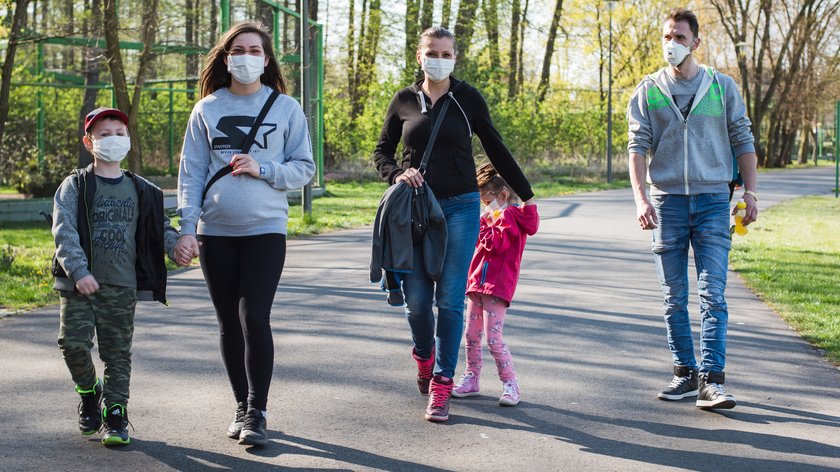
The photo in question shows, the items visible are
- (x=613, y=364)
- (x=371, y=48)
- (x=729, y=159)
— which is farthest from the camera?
(x=371, y=48)

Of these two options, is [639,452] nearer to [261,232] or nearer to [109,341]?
[261,232]

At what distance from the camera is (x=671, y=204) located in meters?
5.51

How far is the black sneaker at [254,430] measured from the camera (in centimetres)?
446

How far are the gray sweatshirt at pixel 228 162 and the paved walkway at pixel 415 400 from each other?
956mm

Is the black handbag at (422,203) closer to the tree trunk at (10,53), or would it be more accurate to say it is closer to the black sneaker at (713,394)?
the black sneaker at (713,394)

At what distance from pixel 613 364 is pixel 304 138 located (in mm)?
2662

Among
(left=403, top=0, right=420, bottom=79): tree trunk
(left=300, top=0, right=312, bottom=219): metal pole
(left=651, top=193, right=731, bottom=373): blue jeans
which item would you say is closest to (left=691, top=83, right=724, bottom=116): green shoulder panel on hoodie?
(left=651, top=193, right=731, bottom=373): blue jeans

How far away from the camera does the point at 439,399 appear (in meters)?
5.04

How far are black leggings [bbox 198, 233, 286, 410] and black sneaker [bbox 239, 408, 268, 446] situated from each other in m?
0.04

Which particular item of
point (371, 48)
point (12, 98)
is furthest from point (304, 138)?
point (371, 48)

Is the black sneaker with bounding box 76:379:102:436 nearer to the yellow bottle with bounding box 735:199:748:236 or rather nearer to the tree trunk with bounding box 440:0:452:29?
the yellow bottle with bounding box 735:199:748:236

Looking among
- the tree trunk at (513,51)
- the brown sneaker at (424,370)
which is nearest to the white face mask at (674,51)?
the brown sneaker at (424,370)

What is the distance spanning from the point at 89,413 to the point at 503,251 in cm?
218

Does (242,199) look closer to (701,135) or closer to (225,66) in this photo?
(225,66)
